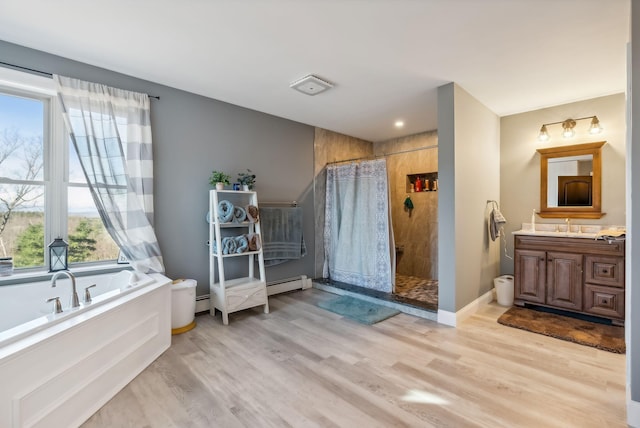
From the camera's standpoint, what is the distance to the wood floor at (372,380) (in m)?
1.69

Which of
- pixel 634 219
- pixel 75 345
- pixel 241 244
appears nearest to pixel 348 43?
pixel 634 219

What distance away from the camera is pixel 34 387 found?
143cm

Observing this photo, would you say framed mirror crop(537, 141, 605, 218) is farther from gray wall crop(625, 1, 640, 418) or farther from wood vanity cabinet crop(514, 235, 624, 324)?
gray wall crop(625, 1, 640, 418)

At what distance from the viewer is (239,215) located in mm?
3289

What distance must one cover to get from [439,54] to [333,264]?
2948 millimetres

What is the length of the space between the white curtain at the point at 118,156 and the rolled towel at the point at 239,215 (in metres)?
0.79

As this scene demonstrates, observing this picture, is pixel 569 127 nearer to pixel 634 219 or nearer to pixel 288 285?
pixel 634 219

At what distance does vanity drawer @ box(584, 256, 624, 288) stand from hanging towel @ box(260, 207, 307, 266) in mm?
3164

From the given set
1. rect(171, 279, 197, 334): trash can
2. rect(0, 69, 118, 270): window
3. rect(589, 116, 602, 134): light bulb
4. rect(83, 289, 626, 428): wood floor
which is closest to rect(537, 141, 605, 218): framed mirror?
rect(589, 116, 602, 134): light bulb

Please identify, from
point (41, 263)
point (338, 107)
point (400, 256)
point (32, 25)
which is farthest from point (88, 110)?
point (400, 256)

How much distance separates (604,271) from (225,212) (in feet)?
12.6

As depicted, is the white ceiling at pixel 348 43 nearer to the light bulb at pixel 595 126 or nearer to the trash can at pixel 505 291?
the light bulb at pixel 595 126

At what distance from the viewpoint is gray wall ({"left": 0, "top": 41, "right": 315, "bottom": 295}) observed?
2.79 m

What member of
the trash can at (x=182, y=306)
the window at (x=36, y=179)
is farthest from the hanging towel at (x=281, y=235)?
the window at (x=36, y=179)
